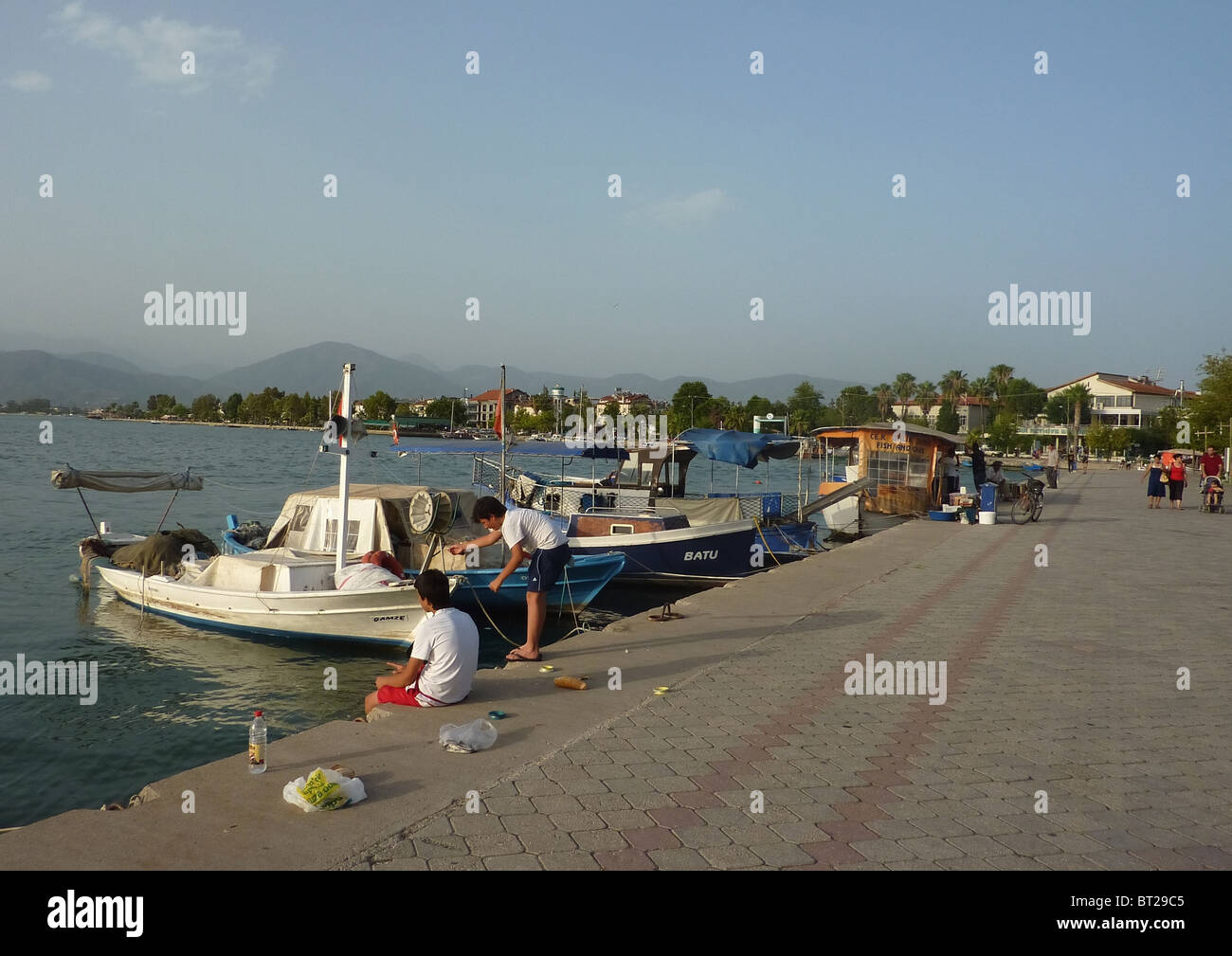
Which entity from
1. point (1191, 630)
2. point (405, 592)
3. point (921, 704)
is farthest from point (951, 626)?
point (405, 592)

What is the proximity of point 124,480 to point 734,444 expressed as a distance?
1473cm

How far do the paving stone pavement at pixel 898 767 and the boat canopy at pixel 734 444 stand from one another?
13.3m

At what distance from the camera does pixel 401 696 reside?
6785 millimetres

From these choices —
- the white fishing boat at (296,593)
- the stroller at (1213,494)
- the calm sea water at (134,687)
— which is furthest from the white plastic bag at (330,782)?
the stroller at (1213,494)

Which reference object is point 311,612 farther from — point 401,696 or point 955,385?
point 955,385

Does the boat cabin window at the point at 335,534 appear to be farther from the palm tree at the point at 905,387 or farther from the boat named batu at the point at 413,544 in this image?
the palm tree at the point at 905,387

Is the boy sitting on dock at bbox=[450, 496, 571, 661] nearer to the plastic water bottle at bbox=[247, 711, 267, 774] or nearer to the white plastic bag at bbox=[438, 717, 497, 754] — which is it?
the white plastic bag at bbox=[438, 717, 497, 754]

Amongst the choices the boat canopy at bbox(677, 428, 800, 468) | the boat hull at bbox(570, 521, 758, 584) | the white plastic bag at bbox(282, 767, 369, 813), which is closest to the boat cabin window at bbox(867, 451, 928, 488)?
the boat canopy at bbox(677, 428, 800, 468)

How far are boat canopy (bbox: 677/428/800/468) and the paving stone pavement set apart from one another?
43.5ft

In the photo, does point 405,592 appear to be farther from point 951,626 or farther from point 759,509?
point 759,509

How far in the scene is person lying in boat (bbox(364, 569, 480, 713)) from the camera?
6652 millimetres

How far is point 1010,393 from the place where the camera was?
140500 millimetres

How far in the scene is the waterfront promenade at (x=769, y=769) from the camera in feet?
14.4

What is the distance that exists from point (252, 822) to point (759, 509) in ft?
62.3
